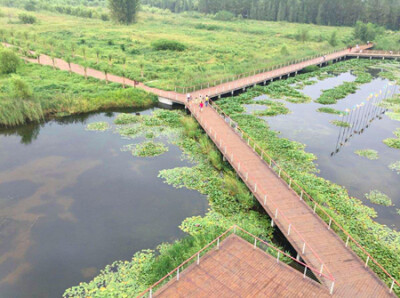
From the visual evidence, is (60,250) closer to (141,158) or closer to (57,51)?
(141,158)

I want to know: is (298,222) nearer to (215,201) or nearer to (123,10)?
(215,201)

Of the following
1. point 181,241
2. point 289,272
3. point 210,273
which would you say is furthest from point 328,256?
point 181,241

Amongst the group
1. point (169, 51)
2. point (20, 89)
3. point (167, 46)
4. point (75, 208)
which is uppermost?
point (167, 46)

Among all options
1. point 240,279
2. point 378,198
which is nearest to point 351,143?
point 378,198

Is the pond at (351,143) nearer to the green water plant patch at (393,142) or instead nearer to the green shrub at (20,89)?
the green water plant patch at (393,142)

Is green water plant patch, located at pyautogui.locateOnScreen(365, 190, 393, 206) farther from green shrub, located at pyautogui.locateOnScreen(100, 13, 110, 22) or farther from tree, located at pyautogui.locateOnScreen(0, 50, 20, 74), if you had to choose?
green shrub, located at pyautogui.locateOnScreen(100, 13, 110, 22)
